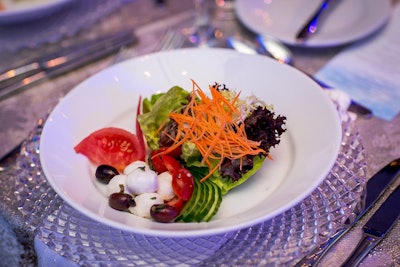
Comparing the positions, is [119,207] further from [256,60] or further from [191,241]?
[256,60]

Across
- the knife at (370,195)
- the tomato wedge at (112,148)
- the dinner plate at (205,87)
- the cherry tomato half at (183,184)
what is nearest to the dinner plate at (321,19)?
the dinner plate at (205,87)

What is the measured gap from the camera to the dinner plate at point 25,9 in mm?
2025

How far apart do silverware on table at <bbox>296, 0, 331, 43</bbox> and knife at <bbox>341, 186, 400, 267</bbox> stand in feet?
2.94

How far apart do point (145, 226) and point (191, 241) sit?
0.36 ft

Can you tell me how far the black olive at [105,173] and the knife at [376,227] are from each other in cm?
60

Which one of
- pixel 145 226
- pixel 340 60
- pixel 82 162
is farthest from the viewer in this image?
pixel 340 60

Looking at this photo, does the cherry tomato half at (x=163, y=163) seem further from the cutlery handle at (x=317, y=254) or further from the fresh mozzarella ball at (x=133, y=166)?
the cutlery handle at (x=317, y=254)

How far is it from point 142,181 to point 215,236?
0.21 meters

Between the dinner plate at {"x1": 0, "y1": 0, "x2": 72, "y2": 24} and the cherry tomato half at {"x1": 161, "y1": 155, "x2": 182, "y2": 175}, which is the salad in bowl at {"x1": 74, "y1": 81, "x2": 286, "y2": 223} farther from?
the dinner plate at {"x1": 0, "y1": 0, "x2": 72, "y2": 24}

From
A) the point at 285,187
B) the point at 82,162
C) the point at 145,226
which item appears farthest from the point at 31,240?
the point at 285,187

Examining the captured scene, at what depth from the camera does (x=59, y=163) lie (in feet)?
4.26

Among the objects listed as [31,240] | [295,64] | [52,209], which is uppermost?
[295,64]

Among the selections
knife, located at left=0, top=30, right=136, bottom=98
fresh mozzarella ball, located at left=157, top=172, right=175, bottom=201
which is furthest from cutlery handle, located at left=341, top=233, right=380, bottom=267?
knife, located at left=0, top=30, right=136, bottom=98

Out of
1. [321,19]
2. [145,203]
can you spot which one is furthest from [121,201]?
[321,19]
